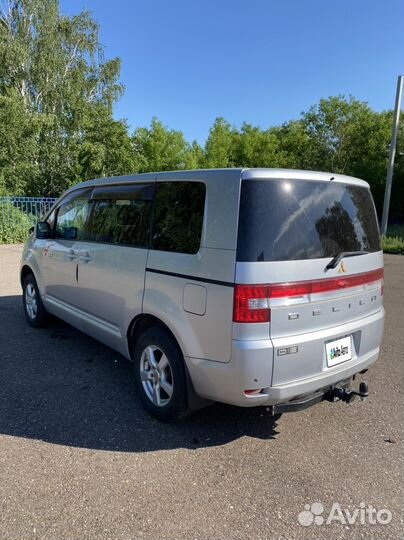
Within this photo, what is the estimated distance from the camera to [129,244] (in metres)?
3.56

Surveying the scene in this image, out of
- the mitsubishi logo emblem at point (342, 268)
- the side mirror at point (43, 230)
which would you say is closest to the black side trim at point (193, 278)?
the mitsubishi logo emblem at point (342, 268)

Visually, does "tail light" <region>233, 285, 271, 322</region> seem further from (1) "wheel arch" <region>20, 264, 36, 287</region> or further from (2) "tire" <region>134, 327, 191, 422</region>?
(1) "wheel arch" <region>20, 264, 36, 287</region>

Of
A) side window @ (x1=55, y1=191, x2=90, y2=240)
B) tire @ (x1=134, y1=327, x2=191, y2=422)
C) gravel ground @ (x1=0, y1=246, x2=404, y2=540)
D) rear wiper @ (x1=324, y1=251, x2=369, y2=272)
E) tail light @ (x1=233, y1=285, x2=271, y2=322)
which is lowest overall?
gravel ground @ (x1=0, y1=246, x2=404, y2=540)

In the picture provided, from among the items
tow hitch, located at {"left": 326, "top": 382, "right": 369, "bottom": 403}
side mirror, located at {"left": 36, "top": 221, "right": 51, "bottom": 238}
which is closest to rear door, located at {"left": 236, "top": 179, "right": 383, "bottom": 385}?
tow hitch, located at {"left": 326, "top": 382, "right": 369, "bottom": 403}

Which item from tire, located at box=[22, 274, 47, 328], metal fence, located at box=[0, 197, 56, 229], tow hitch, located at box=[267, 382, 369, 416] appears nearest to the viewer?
tow hitch, located at box=[267, 382, 369, 416]

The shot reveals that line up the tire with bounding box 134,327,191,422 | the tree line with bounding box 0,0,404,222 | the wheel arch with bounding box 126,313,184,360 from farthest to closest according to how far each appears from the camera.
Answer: the tree line with bounding box 0,0,404,222
the wheel arch with bounding box 126,313,184,360
the tire with bounding box 134,327,191,422

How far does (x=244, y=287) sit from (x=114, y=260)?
1.61 m

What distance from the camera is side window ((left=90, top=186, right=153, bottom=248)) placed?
11.3 ft

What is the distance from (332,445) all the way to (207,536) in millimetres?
1249

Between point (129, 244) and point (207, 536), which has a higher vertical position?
point (129, 244)

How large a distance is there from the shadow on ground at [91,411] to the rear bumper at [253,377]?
1.66ft

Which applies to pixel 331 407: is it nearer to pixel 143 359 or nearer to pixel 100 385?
pixel 143 359

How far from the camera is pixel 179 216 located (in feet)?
10.1

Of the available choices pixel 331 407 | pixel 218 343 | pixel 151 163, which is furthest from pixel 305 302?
pixel 151 163
